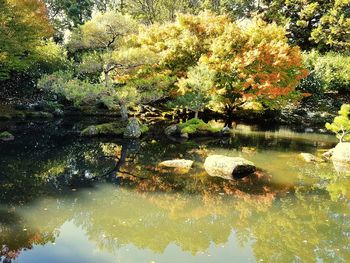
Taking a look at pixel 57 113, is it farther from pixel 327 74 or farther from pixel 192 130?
pixel 327 74

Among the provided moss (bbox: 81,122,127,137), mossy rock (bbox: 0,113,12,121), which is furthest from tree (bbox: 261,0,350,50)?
mossy rock (bbox: 0,113,12,121)

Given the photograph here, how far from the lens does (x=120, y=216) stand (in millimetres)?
10633

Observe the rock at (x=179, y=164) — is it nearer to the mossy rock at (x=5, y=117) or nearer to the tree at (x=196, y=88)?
the tree at (x=196, y=88)

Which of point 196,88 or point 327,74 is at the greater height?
point 196,88

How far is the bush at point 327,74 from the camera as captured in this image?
1464 inches

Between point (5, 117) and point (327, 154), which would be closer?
point (327, 154)

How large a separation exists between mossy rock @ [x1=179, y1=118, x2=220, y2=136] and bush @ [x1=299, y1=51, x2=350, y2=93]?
16.9 meters

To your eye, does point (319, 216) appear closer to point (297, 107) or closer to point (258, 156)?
point (258, 156)

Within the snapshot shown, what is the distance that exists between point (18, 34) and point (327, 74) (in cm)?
2928

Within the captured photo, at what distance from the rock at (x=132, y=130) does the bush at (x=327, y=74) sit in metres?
21.0

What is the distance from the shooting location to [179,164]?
1614 cm

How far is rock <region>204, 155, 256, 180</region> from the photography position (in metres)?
14.8

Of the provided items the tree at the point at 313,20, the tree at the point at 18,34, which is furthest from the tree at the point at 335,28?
the tree at the point at 18,34

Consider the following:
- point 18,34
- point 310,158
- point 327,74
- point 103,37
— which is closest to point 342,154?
point 310,158
